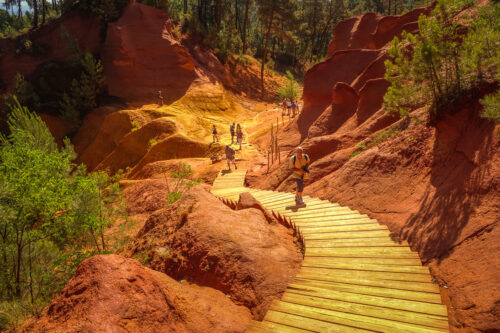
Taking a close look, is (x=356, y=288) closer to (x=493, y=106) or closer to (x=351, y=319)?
(x=351, y=319)

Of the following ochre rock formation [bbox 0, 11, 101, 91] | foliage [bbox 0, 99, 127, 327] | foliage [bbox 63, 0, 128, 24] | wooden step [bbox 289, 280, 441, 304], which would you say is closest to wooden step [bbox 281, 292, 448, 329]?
wooden step [bbox 289, 280, 441, 304]

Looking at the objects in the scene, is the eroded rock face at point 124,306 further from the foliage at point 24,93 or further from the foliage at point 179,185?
the foliage at point 24,93

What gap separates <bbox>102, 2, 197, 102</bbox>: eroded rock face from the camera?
3216 cm

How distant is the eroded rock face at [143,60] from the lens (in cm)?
3216

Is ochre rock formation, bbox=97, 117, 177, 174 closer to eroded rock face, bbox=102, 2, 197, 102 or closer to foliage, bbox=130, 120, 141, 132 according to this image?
foliage, bbox=130, 120, 141, 132

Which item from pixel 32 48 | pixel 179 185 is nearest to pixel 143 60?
pixel 32 48

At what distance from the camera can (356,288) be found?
4438 millimetres

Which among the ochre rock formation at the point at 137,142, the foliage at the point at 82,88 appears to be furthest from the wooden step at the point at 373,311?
the foliage at the point at 82,88

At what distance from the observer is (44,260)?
838cm

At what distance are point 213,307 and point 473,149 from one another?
6274mm

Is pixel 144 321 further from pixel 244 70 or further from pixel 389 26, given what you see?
pixel 244 70

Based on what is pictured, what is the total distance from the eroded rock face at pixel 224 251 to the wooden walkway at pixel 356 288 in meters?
0.50

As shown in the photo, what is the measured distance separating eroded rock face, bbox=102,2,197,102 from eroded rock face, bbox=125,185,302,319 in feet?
90.1

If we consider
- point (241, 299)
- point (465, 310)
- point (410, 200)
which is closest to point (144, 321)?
point (241, 299)
